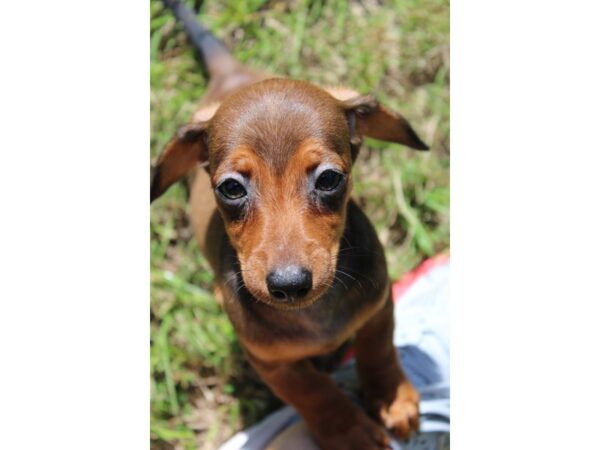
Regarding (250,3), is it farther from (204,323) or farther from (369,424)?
(369,424)

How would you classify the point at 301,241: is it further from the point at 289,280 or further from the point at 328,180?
the point at 328,180

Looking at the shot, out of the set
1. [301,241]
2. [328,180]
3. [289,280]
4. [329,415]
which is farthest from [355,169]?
[289,280]

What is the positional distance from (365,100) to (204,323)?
2.11 meters

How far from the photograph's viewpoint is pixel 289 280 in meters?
2.55

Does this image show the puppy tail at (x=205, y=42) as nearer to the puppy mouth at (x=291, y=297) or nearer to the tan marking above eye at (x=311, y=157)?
the tan marking above eye at (x=311, y=157)

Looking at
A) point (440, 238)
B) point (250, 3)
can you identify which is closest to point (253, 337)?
point (440, 238)

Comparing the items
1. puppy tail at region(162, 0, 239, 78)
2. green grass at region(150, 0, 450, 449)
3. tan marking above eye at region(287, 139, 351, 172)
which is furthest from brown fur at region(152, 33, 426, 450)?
green grass at region(150, 0, 450, 449)

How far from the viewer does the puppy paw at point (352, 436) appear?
369 cm

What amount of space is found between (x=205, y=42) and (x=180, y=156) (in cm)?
187

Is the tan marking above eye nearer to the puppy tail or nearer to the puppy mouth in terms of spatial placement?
the puppy mouth

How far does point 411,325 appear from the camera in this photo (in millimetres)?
4520

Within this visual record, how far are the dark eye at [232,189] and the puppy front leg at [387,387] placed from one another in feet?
4.21

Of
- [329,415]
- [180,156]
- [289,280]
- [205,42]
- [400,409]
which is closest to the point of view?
[289,280]

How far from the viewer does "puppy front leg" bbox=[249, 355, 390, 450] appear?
3.60 m
